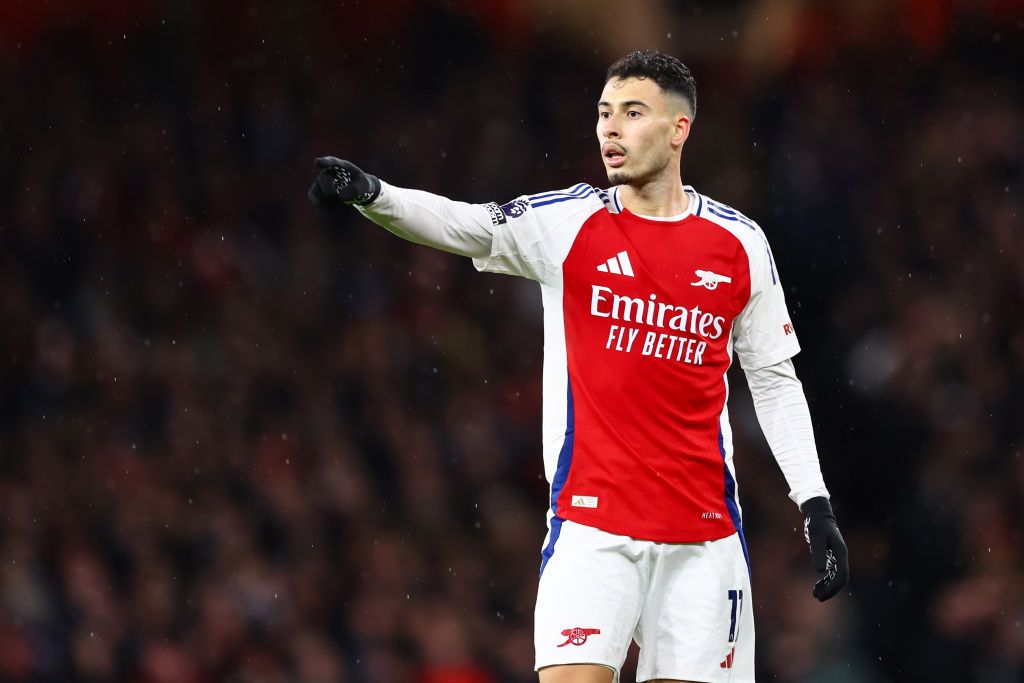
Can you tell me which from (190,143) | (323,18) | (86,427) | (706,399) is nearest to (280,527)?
(86,427)

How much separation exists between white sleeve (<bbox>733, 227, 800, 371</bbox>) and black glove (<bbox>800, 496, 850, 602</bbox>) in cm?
43

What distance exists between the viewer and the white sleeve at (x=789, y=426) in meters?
4.27

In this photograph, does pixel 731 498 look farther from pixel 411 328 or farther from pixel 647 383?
pixel 411 328

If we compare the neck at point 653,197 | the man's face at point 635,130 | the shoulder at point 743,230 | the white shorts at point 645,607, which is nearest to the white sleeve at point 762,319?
the shoulder at point 743,230

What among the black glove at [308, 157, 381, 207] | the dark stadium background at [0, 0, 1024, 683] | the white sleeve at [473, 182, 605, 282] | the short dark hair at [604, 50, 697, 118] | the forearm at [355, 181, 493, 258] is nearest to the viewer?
the black glove at [308, 157, 381, 207]

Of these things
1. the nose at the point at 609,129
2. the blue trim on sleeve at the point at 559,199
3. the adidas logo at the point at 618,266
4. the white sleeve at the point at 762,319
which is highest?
the nose at the point at 609,129

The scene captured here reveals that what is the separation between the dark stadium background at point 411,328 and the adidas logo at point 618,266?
4.05 m

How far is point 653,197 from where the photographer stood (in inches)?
167

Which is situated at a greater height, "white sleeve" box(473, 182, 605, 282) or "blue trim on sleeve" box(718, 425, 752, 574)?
"white sleeve" box(473, 182, 605, 282)

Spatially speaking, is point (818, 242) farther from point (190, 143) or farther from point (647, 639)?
point (647, 639)

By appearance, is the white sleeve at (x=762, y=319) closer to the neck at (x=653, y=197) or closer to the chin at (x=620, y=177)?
the neck at (x=653, y=197)

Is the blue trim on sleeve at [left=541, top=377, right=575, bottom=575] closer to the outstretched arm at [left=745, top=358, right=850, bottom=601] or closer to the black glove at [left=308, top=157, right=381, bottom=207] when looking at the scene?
the outstretched arm at [left=745, top=358, right=850, bottom=601]

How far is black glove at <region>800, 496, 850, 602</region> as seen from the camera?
414cm

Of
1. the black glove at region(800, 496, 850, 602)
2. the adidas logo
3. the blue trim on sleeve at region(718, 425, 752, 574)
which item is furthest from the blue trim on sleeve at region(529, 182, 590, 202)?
the black glove at region(800, 496, 850, 602)
